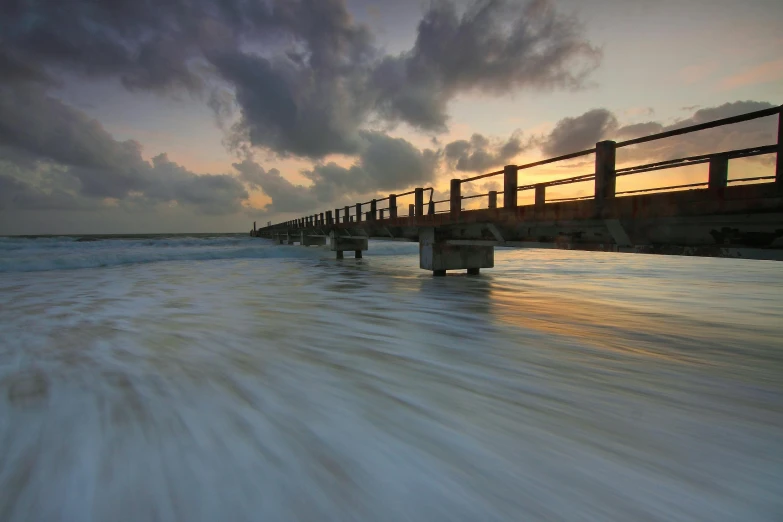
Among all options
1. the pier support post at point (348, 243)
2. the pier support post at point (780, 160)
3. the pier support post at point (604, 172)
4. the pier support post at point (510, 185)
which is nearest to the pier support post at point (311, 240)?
the pier support post at point (348, 243)

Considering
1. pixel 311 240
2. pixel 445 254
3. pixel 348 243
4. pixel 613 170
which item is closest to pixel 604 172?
pixel 613 170

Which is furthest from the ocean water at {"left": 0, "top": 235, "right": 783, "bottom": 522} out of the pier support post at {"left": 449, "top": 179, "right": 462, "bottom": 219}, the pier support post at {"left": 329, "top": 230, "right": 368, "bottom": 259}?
the pier support post at {"left": 329, "top": 230, "right": 368, "bottom": 259}

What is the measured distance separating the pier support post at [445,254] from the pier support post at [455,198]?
139 cm

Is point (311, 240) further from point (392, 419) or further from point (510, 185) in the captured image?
point (392, 419)

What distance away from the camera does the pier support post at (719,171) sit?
4652mm

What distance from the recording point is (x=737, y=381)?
11.8ft

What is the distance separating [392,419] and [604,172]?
17.5 ft

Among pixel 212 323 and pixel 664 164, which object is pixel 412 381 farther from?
pixel 664 164

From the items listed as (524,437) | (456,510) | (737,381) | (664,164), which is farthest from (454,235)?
(456,510)

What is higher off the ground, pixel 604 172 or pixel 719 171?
pixel 604 172

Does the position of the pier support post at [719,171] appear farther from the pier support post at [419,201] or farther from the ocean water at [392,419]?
the pier support post at [419,201]

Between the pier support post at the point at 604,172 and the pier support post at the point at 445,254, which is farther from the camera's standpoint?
the pier support post at the point at 445,254

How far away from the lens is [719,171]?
4.73 metres

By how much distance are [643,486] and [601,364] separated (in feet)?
7.11
